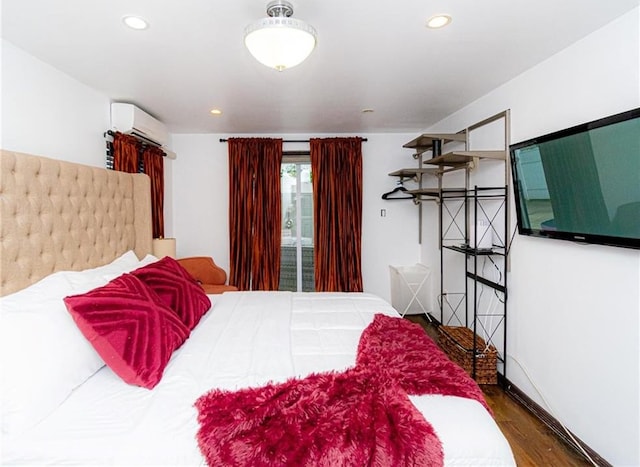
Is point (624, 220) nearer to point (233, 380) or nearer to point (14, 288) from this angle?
point (233, 380)

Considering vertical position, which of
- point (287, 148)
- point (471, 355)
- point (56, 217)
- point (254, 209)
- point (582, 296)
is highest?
point (287, 148)

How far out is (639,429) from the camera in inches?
61.4

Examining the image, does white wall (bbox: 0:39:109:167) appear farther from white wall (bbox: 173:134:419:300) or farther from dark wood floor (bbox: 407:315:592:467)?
dark wood floor (bbox: 407:315:592:467)

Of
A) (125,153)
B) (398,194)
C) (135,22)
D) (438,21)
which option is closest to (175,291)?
(135,22)

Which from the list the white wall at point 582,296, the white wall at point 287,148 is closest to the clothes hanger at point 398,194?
the white wall at point 287,148

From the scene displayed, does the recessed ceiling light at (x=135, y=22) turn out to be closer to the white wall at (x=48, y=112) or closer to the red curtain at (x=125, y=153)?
the white wall at (x=48, y=112)

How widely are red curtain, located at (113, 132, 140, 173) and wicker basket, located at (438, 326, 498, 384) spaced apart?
3234 millimetres

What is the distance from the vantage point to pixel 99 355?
4.63 feet

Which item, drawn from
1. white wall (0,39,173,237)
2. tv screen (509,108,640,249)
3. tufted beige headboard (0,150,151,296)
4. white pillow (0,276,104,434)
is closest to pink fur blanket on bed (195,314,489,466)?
white pillow (0,276,104,434)

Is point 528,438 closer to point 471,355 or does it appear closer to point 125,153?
point 471,355

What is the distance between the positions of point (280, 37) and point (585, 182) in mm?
1731

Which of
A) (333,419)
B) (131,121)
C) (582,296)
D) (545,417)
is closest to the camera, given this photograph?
(333,419)

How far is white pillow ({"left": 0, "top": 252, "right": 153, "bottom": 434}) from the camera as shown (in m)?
1.11

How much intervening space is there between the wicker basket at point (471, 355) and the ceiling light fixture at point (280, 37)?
2462 millimetres
